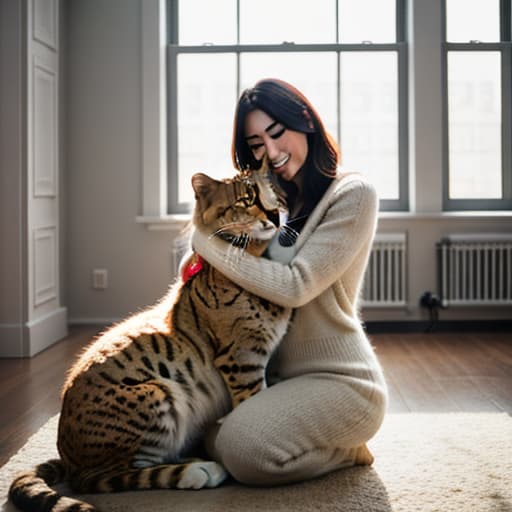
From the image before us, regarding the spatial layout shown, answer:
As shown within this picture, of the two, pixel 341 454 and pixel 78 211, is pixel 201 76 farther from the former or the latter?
pixel 341 454

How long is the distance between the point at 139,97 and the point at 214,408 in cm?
379

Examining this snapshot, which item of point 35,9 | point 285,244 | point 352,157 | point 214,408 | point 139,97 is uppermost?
point 35,9

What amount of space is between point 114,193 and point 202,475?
12.2 ft

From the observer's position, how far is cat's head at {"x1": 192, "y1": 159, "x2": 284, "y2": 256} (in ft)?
7.28

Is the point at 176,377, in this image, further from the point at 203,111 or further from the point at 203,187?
the point at 203,111

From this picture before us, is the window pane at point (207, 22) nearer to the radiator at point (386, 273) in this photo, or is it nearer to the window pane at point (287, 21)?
the window pane at point (287, 21)

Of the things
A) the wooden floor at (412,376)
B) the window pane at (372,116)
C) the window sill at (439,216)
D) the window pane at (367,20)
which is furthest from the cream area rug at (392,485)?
the window pane at (367,20)

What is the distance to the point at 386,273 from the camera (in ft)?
18.9

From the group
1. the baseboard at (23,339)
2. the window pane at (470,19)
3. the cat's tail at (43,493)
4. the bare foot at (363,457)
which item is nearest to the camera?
the cat's tail at (43,493)

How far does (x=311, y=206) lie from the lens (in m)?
2.52

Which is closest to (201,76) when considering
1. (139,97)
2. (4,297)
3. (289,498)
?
(139,97)

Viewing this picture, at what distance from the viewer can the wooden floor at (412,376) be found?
347 cm

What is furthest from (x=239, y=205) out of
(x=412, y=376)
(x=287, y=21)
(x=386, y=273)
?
(x=287, y=21)

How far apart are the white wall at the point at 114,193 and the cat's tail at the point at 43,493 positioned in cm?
347
